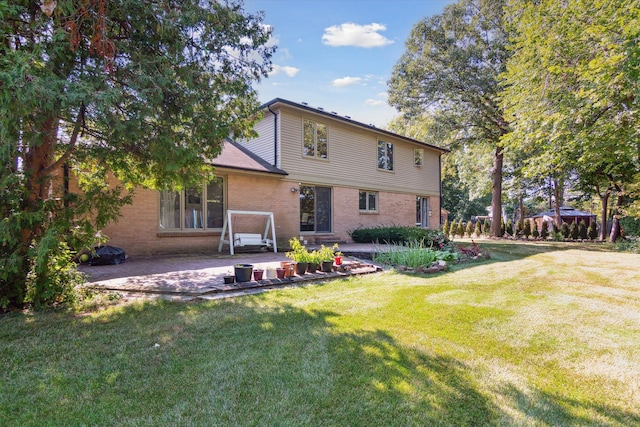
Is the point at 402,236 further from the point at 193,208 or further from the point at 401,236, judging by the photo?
the point at 193,208

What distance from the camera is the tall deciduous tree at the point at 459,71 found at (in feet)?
58.2

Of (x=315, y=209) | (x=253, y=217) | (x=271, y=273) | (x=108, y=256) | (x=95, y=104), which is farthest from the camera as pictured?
(x=315, y=209)

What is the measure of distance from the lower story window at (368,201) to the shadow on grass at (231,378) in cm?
1149

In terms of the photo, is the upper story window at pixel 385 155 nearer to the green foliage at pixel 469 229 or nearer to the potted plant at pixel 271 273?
the potted plant at pixel 271 273

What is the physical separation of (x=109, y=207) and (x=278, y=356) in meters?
3.57

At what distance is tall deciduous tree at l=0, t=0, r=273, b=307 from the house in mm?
4060

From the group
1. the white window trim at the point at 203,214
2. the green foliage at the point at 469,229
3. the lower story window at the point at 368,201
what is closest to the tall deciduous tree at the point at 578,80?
the lower story window at the point at 368,201

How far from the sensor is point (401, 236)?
1184 centimetres

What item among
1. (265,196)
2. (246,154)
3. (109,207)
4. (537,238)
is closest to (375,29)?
(246,154)

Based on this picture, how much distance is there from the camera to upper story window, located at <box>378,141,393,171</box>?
15.9 metres

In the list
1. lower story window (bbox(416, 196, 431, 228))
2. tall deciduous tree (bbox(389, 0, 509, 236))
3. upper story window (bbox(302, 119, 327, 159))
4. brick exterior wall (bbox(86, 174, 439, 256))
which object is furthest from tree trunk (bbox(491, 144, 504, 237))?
upper story window (bbox(302, 119, 327, 159))

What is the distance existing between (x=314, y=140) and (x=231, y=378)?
11.4 m

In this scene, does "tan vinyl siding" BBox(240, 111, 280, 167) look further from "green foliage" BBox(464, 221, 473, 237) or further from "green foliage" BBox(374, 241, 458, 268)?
"green foliage" BBox(464, 221, 473, 237)

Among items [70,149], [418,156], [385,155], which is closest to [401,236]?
[385,155]
